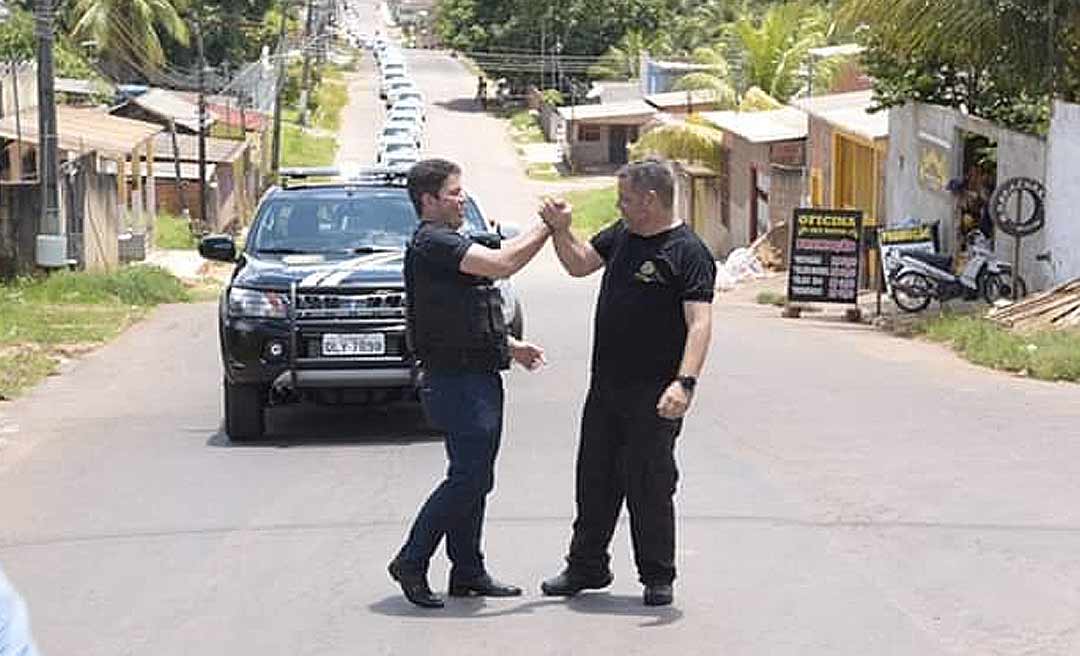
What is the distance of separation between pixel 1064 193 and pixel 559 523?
44.5ft

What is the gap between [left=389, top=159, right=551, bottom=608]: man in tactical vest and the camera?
7.67 m

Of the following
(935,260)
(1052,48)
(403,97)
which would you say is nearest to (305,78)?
(403,97)

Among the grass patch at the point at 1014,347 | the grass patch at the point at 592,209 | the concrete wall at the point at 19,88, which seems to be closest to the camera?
the grass patch at the point at 1014,347

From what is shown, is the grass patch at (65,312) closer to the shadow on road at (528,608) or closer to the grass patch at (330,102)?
the shadow on road at (528,608)

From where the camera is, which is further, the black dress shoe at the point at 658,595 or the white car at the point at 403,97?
the white car at the point at 403,97

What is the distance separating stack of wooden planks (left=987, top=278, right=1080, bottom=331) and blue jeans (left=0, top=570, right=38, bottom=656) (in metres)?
16.6

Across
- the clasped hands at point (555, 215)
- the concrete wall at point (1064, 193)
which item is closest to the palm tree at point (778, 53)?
the concrete wall at point (1064, 193)

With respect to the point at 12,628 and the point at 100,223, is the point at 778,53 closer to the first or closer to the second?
the point at 100,223

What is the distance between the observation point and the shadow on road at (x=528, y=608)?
766 cm

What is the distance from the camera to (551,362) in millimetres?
17891

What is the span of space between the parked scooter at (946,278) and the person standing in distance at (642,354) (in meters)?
15.9

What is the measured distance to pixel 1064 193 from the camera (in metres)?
21.6

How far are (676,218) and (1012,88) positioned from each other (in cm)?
1777

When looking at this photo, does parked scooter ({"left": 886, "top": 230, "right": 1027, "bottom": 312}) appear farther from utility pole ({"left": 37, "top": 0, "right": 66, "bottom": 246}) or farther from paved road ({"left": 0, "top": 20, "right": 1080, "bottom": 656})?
utility pole ({"left": 37, "top": 0, "right": 66, "bottom": 246})
